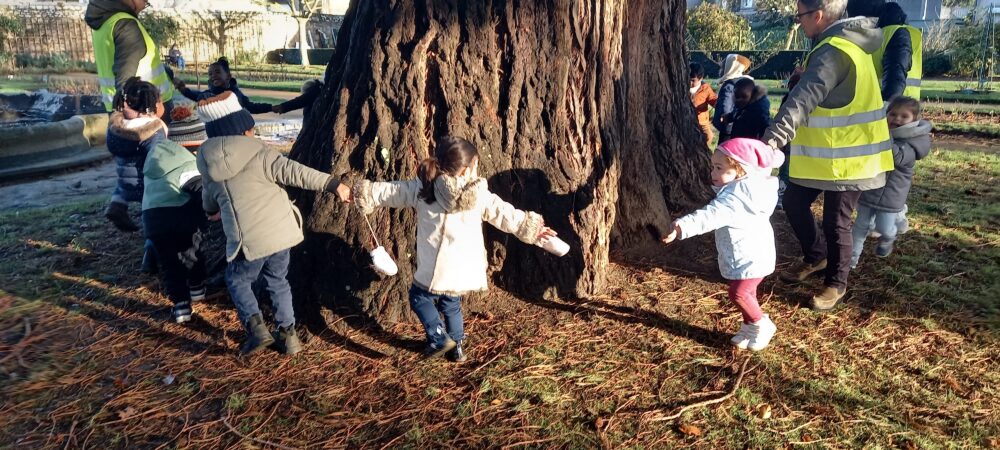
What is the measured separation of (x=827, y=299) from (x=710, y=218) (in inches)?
47.4

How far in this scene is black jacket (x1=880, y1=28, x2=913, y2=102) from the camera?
198 inches

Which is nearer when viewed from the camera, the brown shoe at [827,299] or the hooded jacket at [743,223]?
the hooded jacket at [743,223]

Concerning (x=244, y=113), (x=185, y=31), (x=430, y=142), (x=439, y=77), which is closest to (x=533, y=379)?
(x=430, y=142)

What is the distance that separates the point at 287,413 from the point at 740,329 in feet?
8.05

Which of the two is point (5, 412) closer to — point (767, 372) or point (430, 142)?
point (430, 142)

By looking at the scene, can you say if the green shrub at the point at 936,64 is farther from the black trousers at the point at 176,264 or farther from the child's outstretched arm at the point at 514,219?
the black trousers at the point at 176,264

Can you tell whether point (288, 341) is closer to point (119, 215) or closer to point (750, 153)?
point (119, 215)

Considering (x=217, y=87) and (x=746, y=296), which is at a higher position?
(x=217, y=87)

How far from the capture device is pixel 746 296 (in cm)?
365

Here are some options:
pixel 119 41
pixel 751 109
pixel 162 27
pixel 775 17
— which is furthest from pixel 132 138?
pixel 775 17

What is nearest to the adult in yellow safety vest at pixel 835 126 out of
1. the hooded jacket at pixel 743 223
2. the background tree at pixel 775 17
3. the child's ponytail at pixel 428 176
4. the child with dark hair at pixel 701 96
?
the hooded jacket at pixel 743 223

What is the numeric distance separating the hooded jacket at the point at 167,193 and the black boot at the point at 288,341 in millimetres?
1108

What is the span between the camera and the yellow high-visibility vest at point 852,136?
3971mm

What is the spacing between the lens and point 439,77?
4.00 meters
